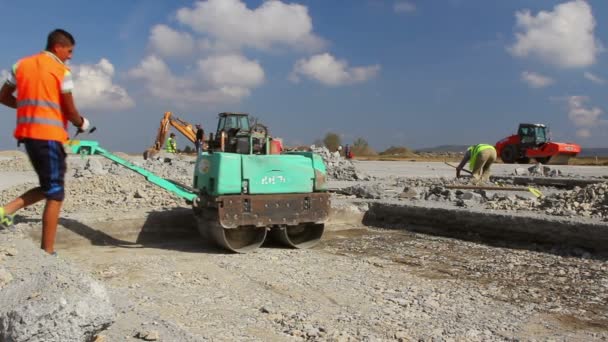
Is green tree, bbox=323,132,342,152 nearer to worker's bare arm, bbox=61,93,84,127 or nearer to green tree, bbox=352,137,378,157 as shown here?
green tree, bbox=352,137,378,157

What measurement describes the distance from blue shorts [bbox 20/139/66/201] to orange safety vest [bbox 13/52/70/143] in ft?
0.15

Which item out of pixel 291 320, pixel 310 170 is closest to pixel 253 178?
pixel 310 170

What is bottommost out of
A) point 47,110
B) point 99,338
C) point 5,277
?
point 99,338

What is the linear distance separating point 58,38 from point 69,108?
1.60 feet

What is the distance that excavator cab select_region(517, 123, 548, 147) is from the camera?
2616 cm

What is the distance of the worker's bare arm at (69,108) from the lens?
371 cm

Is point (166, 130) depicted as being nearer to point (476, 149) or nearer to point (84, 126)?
point (476, 149)

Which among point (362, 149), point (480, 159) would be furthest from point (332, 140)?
point (480, 159)

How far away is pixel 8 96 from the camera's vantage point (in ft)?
12.6

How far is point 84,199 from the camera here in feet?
25.7

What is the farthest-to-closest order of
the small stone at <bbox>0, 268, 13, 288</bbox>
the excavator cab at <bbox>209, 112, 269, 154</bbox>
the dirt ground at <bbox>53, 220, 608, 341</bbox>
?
the excavator cab at <bbox>209, 112, 269, 154</bbox> < the dirt ground at <bbox>53, 220, 608, 341</bbox> < the small stone at <bbox>0, 268, 13, 288</bbox>

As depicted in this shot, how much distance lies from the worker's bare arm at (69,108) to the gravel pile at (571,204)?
5.23 meters

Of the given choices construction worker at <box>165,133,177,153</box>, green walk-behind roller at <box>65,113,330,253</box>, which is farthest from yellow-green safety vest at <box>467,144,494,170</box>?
construction worker at <box>165,133,177,153</box>

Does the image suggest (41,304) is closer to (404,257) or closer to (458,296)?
(458,296)
